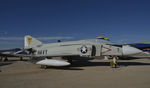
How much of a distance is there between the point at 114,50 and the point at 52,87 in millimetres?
7935

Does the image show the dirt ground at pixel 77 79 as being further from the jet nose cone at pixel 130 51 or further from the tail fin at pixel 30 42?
the tail fin at pixel 30 42

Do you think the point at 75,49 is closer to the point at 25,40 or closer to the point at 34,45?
the point at 34,45

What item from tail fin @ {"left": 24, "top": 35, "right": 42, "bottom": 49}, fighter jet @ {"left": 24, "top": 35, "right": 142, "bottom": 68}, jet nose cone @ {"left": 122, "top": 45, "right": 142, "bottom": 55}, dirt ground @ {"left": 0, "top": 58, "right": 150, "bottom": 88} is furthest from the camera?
tail fin @ {"left": 24, "top": 35, "right": 42, "bottom": 49}

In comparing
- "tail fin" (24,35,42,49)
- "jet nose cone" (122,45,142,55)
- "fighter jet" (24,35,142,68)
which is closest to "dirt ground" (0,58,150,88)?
"jet nose cone" (122,45,142,55)

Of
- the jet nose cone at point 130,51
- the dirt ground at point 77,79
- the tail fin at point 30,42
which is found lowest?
the dirt ground at point 77,79

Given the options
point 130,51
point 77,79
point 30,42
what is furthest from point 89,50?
point 30,42

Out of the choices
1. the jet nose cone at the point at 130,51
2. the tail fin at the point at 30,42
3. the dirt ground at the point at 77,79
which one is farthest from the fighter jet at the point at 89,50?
the tail fin at the point at 30,42

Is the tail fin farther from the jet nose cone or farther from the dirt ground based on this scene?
the jet nose cone

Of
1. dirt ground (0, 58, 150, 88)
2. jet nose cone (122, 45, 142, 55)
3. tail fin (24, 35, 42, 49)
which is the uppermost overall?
tail fin (24, 35, 42, 49)

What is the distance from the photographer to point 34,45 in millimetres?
14836

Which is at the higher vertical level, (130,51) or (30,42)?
(30,42)

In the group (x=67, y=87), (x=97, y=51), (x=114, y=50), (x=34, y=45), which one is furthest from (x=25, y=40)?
(x=67, y=87)

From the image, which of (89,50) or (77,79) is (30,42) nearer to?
(89,50)

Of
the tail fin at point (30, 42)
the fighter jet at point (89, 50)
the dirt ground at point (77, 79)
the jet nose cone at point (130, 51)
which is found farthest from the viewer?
the tail fin at point (30, 42)
